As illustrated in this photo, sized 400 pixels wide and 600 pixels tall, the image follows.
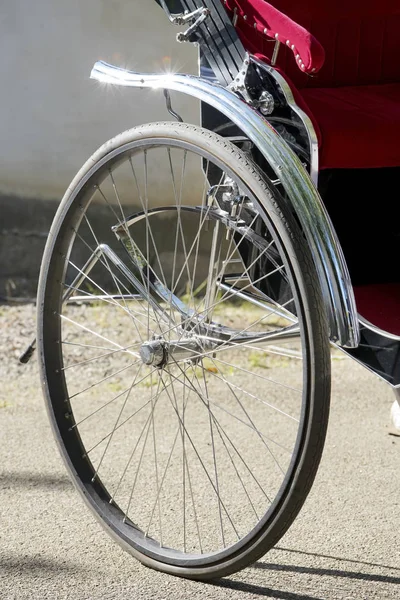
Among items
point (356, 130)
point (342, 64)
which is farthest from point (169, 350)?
point (342, 64)

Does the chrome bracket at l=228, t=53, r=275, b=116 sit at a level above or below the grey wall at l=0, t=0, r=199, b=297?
below

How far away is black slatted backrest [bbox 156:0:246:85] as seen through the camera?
191 centimetres

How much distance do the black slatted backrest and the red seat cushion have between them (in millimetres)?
203

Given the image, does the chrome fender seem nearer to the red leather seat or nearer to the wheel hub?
the red leather seat

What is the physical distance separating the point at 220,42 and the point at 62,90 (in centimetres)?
221

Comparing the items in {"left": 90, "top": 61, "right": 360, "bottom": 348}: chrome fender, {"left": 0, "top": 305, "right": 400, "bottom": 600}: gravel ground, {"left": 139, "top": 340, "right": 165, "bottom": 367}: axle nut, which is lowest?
{"left": 0, "top": 305, "right": 400, "bottom": 600}: gravel ground

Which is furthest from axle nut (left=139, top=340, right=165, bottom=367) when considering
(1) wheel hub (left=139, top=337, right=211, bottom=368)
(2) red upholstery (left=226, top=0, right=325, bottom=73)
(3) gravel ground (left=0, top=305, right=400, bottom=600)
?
(2) red upholstery (left=226, top=0, right=325, bottom=73)

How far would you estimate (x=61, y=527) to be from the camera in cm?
210

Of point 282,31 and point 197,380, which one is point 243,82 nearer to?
point 282,31

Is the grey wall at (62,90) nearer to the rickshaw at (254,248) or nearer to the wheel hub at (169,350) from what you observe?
the rickshaw at (254,248)

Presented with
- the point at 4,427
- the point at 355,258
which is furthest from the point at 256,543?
the point at 4,427

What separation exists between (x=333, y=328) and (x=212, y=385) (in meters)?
1.66

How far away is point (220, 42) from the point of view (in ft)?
6.36

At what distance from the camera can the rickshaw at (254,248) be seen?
1.61 meters
